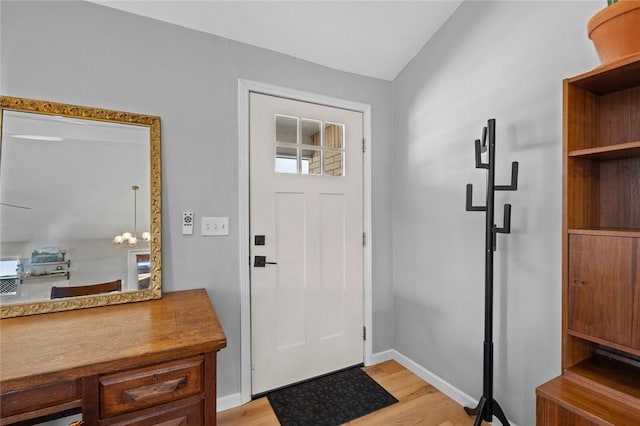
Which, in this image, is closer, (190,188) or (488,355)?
(488,355)

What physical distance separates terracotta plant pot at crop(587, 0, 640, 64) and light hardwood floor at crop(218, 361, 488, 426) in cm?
197

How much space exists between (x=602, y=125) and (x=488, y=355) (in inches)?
48.1

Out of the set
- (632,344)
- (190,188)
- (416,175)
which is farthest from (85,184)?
(632,344)

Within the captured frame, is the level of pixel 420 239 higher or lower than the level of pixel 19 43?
lower

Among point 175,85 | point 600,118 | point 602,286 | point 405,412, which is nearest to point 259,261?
point 175,85

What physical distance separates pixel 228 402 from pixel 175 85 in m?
2.01

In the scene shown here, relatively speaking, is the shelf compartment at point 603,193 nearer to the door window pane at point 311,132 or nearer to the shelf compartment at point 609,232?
the shelf compartment at point 609,232

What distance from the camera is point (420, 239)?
226cm

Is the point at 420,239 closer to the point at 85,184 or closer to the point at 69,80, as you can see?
the point at 85,184

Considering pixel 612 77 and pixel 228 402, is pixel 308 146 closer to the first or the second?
pixel 612 77

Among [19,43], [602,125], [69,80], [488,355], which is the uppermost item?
[19,43]

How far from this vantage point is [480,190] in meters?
1.83

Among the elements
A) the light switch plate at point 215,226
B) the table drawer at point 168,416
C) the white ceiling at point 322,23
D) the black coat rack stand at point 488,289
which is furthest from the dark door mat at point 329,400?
the white ceiling at point 322,23

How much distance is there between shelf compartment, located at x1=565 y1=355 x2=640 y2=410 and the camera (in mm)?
1046
